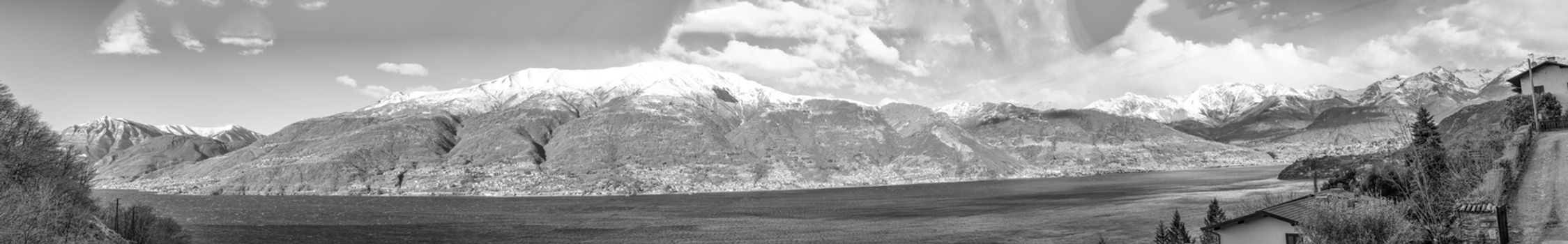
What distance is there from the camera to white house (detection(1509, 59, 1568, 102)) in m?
65.7

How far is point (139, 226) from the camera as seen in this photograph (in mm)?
64688

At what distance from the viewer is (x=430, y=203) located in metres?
197

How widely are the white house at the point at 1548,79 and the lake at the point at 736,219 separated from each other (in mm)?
31909

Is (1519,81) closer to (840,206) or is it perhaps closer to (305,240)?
(840,206)

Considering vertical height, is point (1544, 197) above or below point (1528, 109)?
below

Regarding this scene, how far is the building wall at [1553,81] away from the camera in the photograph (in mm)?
65625

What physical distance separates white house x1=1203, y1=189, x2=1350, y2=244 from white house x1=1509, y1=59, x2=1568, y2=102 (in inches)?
1391

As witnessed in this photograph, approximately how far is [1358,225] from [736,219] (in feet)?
351

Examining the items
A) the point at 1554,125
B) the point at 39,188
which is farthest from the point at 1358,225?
the point at 39,188

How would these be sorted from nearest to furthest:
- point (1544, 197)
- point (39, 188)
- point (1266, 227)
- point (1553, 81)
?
1. point (1544, 197)
2. point (1266, 227)
3. point (39, 188)
4. point (1553, 81)

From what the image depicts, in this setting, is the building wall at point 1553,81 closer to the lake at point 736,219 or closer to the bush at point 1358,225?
the lake at point 736,219

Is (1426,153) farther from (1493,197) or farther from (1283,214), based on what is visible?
(1493,197)

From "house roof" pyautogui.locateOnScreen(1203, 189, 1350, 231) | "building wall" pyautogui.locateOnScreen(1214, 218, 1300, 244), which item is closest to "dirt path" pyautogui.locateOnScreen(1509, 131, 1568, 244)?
"house roof" pyautogui.locateOnScreen(1203, 189, 1350, 231)

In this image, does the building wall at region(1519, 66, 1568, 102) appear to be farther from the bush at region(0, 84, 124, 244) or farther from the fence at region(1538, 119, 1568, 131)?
the bush at region(0, 84, 124, 244)
